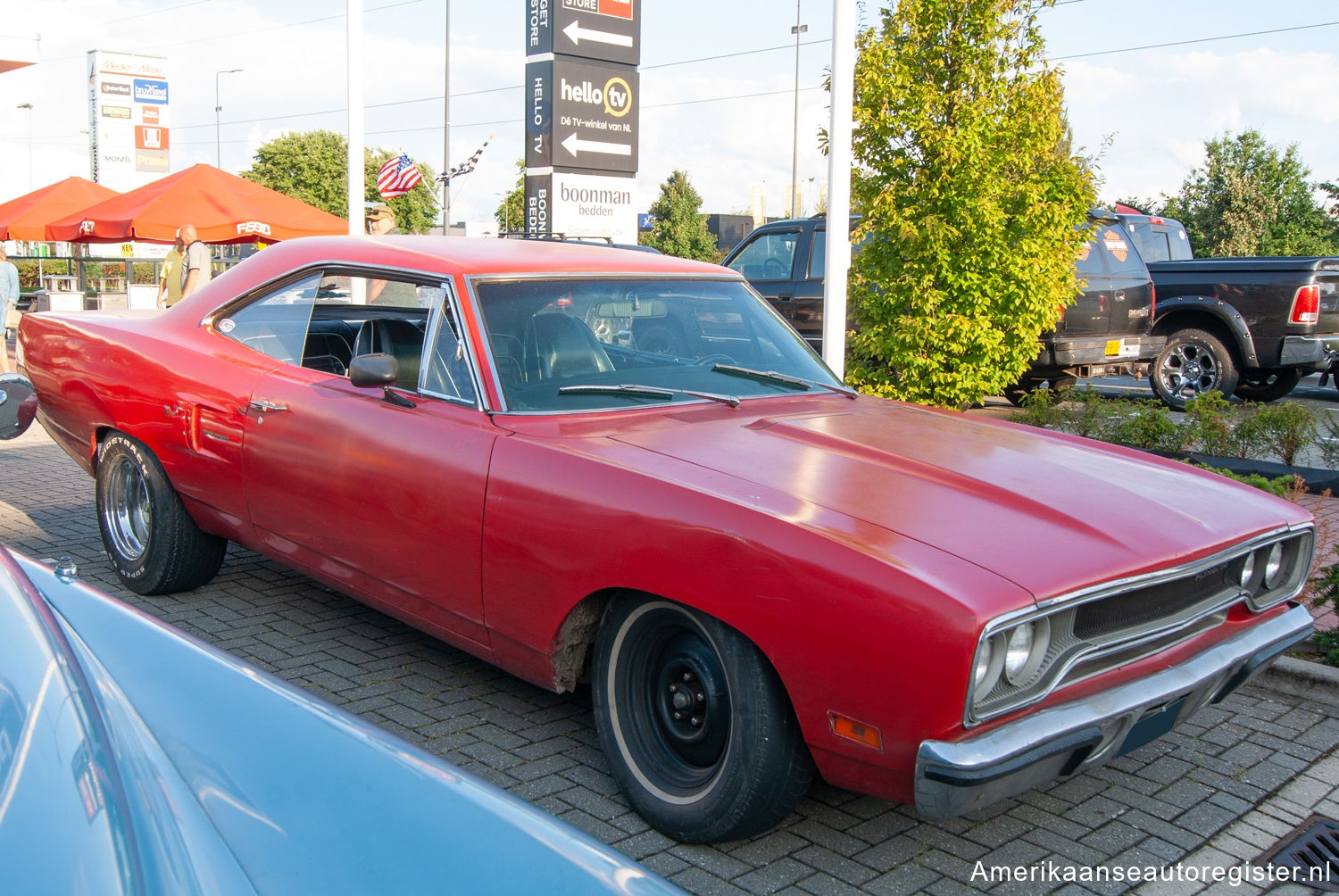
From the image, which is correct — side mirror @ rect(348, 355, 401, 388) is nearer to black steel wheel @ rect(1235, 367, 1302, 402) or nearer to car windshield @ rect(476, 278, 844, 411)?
car windshield @ rect(476, 278, 844, 411)

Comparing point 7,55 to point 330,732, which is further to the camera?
point 7,55

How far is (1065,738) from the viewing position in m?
2.52

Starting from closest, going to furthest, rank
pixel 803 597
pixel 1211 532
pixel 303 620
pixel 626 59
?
pixel 803 597 < pixel 1211 532 < pixel 303 620 < pixel 626 59

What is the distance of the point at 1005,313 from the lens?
789 cm

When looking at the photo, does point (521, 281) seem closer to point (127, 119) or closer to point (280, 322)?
point (280, 322)

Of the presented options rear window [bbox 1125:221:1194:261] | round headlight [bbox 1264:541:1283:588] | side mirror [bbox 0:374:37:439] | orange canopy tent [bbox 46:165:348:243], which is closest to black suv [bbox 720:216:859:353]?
rear window [bbox 1125:221:1194:261]

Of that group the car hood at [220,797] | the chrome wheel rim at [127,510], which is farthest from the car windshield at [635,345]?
the chrome wheel rim at [127,510]

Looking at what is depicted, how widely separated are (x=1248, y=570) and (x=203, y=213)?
1556 cm

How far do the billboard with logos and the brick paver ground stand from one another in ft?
125

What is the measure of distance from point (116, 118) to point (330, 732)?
1652 inches

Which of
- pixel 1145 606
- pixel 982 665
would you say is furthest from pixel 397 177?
pixel 982 665

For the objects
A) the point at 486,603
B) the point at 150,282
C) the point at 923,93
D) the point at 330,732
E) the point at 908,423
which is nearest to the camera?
the point at 330,732

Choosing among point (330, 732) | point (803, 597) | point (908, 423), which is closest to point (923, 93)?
point (908, 423)

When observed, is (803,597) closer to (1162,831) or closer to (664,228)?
(1162,831)
